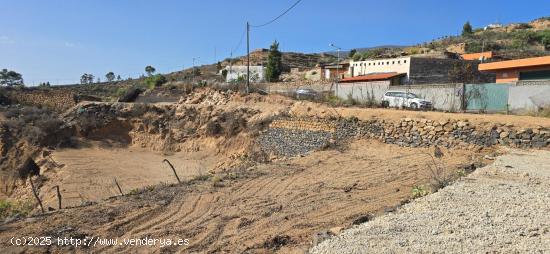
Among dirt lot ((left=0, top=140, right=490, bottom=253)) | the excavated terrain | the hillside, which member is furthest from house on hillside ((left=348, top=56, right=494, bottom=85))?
dirt lot ((left=0, top=140, right=490, bottom=253))

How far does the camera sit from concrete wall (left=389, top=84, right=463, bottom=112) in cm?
2209

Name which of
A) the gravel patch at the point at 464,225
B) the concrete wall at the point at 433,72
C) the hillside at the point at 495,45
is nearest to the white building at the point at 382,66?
the concrete wall at the point at 433,72

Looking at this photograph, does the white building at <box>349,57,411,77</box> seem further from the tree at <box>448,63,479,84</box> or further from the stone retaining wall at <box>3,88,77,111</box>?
the stone retaining wall at <box>3,88,77,111</box>

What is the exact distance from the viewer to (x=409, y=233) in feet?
18.1

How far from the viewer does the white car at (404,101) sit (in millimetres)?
22859

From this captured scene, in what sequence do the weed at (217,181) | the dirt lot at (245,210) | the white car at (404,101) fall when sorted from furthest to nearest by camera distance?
the white car at (404,101) < the weed at (217,181) < the dirt lot at (245,210)

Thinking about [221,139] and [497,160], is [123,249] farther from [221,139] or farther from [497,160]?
[221,139]

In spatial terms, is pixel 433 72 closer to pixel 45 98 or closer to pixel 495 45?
pixel 495 45

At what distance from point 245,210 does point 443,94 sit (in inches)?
Result: 724

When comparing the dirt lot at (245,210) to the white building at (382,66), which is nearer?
the dirt lot at (245,210)

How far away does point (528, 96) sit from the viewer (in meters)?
19.3

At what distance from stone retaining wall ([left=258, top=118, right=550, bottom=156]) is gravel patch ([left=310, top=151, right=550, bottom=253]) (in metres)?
5.77

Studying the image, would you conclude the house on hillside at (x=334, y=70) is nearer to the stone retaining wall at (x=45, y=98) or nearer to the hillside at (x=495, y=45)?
the hillside at (x=495, y=45)

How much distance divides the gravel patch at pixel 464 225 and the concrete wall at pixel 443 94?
14.2m
